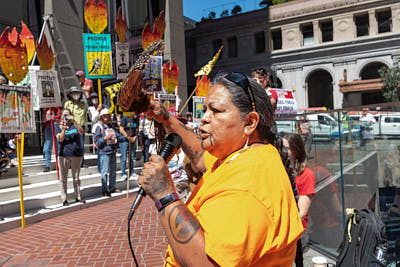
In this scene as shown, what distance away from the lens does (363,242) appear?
3.23 meters

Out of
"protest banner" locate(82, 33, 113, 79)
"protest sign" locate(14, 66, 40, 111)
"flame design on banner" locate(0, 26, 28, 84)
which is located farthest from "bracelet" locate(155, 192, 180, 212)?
"protest banner" locate(82, 33, 113, 79)

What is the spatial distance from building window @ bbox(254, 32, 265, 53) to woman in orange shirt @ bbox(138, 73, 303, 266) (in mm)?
38412

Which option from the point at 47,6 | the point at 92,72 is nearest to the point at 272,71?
the point at 47,6

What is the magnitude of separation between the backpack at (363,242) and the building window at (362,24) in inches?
1394

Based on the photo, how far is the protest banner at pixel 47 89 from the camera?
302 inches

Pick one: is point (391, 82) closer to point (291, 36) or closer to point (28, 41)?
point (291, 36)

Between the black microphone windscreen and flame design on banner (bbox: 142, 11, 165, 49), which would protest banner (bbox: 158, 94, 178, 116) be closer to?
flame design on banner (bbox: 142, 11, 165, 49)

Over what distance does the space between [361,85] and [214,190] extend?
3495cm

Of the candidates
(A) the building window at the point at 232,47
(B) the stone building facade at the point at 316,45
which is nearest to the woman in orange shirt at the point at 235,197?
(B) the stone building facade at the point at 316,45

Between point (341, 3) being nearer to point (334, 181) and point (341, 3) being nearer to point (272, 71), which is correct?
point (272, 71)

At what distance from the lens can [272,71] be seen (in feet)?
122

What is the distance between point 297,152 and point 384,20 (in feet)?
116

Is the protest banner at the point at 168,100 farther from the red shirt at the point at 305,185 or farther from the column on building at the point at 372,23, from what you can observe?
the column on building at the point at 372,23

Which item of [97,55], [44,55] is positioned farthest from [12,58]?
[97,55]
